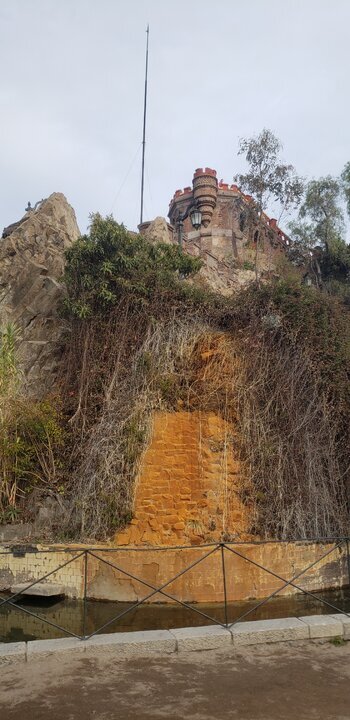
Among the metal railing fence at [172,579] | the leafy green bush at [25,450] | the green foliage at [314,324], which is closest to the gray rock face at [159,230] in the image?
the green foliage at [314,324]

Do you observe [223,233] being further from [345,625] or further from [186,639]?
[186,639]

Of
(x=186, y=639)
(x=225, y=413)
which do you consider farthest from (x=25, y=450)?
(x=186, y=639)

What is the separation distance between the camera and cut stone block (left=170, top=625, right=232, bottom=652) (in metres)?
5.05

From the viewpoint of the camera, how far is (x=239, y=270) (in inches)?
887

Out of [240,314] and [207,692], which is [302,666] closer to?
[207,692]

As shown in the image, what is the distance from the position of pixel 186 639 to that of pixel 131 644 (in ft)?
1.78

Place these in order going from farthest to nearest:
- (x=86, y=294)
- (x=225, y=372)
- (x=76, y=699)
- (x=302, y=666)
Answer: (x=86, y=294)
(x=225, y=372)
(x=302, y=666)
(x=76, y=699)

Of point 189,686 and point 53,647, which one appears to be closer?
point 189,686

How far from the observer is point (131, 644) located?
4.93 meters

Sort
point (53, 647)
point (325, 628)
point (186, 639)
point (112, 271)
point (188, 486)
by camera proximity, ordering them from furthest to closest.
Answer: point (112, 271) → point (188, 486) → point (325, 628) → point (186, 639) → point (53, 647)

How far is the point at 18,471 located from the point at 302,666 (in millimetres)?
7474

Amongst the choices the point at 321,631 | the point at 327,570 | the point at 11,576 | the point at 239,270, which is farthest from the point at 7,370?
the point at 239,270

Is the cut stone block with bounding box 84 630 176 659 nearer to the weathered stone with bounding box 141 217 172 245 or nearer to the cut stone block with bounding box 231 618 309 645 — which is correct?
the cut stone block with bounding box 231 618 309 645

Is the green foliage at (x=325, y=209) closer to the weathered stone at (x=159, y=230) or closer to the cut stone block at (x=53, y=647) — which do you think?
the weathered stone at (x=159, y=230)
